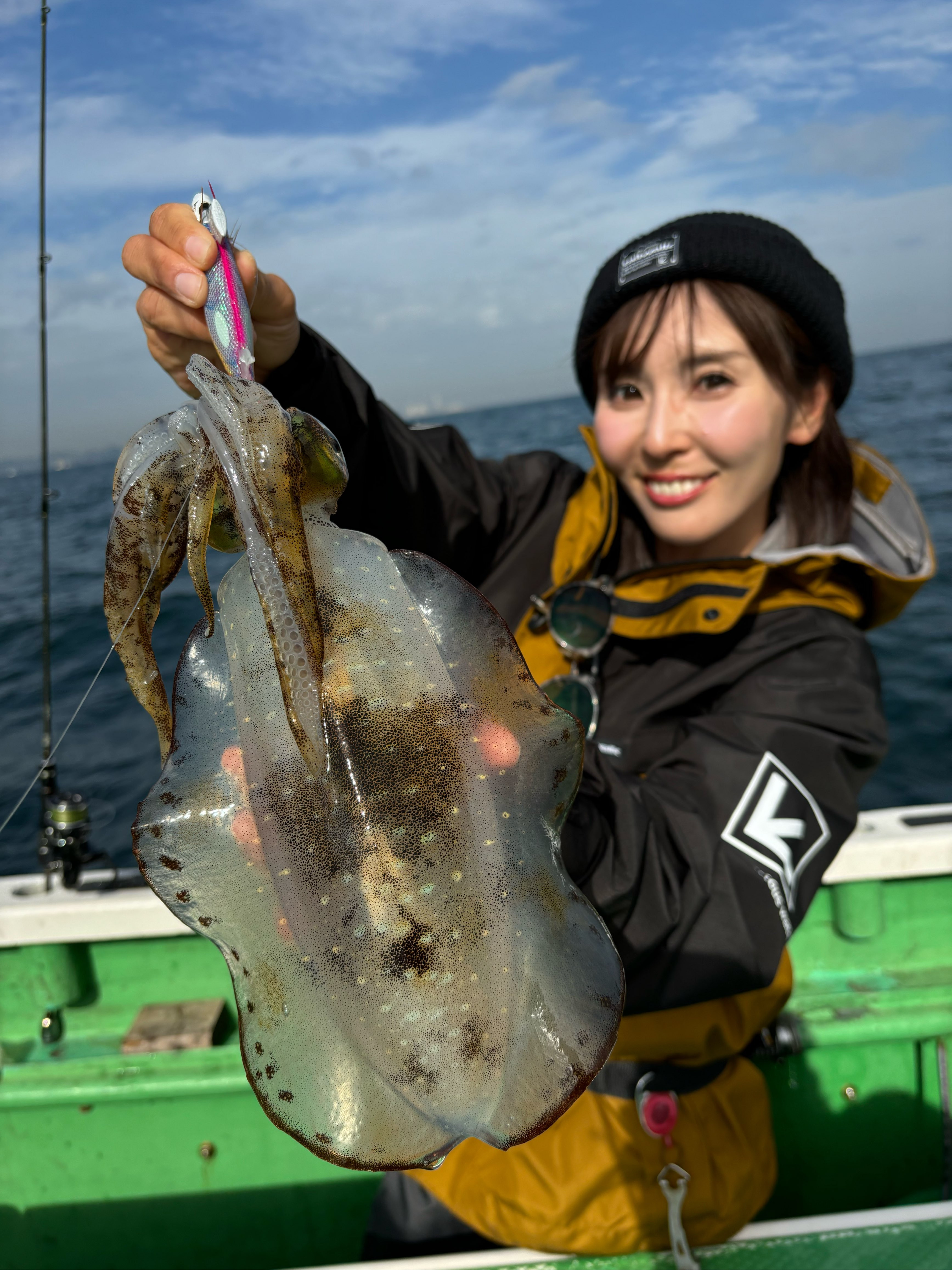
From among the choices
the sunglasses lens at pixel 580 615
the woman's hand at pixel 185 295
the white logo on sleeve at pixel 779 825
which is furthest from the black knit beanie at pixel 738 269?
the white logo on sleeve at pixel 779 825

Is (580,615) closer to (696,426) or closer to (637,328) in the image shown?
(696,426)

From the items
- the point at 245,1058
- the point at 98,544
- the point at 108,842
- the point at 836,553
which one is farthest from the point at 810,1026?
the point at 98,544

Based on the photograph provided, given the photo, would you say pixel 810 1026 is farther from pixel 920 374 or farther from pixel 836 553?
pixel 920 374

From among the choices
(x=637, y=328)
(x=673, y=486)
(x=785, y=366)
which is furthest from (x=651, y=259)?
(x=673, y=486)

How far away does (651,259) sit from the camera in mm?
2389

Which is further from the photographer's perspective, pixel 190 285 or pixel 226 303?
pixel 190 285

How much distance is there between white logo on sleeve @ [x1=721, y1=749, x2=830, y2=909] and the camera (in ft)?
5.89

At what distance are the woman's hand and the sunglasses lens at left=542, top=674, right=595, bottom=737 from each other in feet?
3.65

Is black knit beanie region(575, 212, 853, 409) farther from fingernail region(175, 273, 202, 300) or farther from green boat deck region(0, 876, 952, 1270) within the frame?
green boat deck region(0, 876, 952, 1270)

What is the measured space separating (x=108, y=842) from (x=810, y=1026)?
462cm

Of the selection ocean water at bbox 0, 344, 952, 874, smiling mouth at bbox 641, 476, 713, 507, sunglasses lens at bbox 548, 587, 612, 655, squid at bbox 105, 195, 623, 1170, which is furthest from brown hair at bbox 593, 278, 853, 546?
squid at bbox 105, 195, 623, 1170

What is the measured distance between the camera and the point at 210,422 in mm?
891

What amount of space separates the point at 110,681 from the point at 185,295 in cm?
781

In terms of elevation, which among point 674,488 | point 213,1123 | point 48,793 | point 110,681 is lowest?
point 110,681
